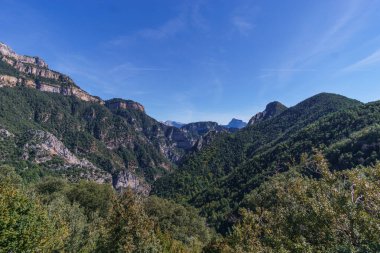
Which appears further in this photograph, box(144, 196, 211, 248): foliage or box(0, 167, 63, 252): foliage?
box(144, 196, 211, 248): foliage

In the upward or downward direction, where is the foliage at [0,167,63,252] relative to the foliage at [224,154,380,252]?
downward

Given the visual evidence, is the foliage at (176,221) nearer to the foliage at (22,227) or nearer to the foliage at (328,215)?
the foliage at (22,227)

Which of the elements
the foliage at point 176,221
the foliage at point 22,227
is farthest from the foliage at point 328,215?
the foliage at point 176,221

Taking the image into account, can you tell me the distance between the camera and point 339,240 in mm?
13773

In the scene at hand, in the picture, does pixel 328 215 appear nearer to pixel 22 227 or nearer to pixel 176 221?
pixel 22 227

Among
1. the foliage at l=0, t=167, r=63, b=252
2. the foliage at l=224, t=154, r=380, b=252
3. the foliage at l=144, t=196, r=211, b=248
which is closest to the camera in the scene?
the foliage at l=224, t=154, r=380, b=252

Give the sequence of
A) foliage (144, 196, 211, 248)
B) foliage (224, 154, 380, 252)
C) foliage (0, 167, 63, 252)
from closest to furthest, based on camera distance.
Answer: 1. foliage (224, 154, 380, 252)
2. foliage (0, 167, 63, 252)
3. foliage (144, 196, 211, 248)

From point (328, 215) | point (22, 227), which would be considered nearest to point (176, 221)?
point (22, 227)

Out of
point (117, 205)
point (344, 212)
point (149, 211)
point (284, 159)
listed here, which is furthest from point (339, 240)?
point (284, 159)

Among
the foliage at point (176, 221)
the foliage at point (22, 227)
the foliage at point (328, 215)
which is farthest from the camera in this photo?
the foliage at point (176, 221)

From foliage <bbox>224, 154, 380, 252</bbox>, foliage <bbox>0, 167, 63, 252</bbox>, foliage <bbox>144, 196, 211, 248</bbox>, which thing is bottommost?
foliage <bbox>144, 196, 211, 248</bbox>

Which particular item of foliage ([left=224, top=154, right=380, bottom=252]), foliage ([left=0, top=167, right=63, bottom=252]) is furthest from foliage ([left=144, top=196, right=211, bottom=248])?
foliage ([left=224, top=154, right=380, bottom=252])

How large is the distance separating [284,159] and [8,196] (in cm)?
13799

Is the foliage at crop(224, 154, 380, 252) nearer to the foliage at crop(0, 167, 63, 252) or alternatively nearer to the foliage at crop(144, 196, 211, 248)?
the foliage at crop(0, 167, 63, 252)
